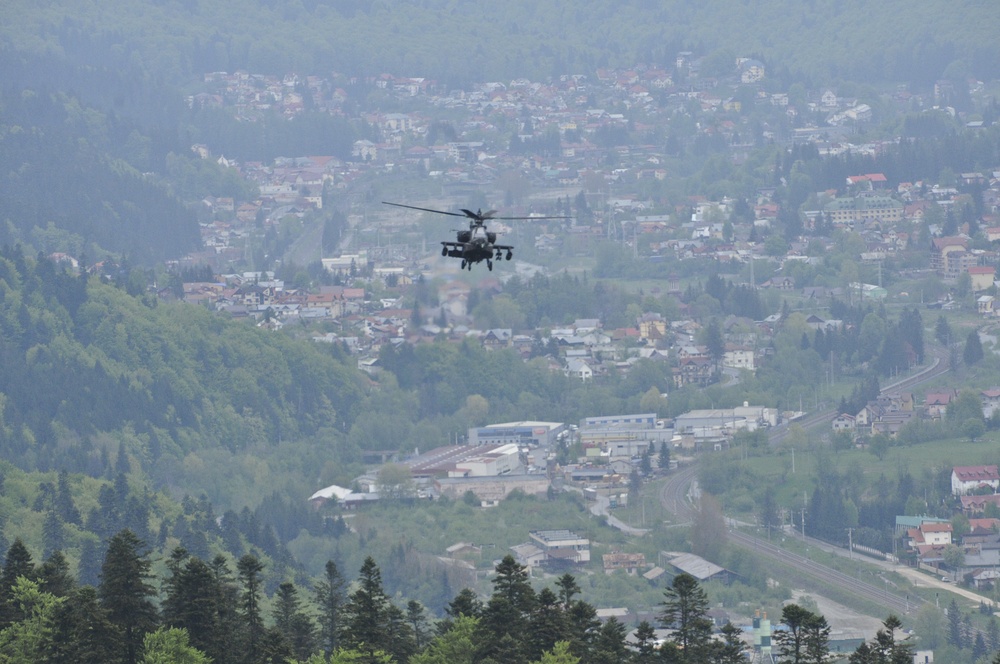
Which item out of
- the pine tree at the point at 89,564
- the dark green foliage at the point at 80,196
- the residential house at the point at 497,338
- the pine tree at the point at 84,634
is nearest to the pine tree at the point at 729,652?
the pine tree at the point at 84,634

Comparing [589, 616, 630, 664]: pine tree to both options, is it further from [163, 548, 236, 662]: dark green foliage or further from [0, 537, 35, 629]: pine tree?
[0, 537, 35, 629]: pine tree

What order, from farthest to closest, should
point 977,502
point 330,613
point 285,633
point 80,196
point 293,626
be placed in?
1. point 80,196
2. point 977,502
3. point 330,613
4. point 293,626
5. point 285,633

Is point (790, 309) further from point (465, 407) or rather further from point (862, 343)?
point (465, 407)

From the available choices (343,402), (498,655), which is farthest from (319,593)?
(343,402)

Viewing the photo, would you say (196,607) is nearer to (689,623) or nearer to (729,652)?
(689,623)

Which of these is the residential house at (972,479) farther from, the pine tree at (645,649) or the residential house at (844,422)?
the pine tree at (645,649)

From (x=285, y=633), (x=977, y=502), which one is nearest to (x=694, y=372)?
(x=977, y=502)

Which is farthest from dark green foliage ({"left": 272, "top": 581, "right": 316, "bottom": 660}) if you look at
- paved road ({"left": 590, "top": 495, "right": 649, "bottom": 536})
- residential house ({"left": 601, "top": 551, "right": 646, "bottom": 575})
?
paved road ({"left": 590, "top": 495, "right": 649, "bottom": 536})
